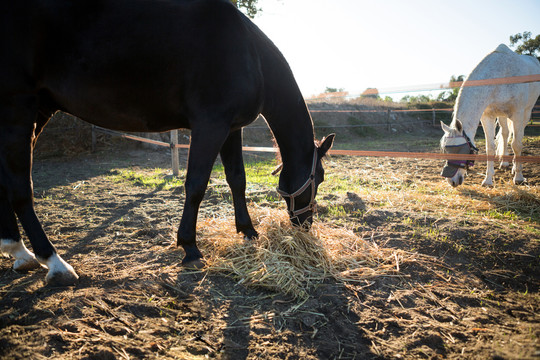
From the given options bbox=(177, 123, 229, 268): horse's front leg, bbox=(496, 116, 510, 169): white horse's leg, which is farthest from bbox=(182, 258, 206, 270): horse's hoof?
bbox=(496, 116, 510, 169): white horse's leg

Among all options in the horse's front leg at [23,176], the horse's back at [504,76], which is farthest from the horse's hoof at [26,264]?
the horse's back at [504,76]

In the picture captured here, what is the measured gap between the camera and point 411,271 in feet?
8.00

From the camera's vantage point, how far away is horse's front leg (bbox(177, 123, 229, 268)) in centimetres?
229

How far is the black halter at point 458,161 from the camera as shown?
15.4 ft

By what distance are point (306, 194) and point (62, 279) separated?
6.70 ft

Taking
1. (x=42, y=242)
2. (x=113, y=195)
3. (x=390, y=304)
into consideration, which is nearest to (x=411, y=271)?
(x=390, y=304)

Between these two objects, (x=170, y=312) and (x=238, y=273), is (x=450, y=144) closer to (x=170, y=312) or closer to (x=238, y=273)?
(x=238, y=273)

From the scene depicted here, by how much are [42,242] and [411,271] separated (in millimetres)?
2789

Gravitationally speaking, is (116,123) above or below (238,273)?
above

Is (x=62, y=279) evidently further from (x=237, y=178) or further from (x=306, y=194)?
(x=306, y=194)

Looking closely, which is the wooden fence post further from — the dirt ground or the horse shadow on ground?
the horse shadow on ground

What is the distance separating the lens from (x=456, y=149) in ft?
15.9

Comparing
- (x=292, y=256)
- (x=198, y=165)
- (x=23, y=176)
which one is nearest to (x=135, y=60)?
(x=198, y=165)

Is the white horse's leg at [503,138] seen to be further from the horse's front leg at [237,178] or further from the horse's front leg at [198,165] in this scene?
the horse's front leg at [198,165]
